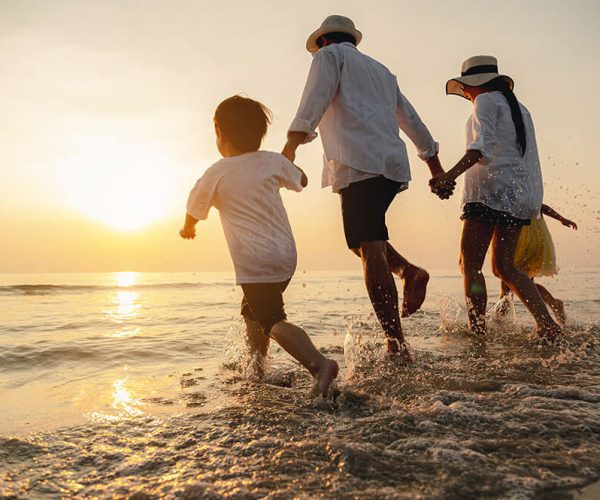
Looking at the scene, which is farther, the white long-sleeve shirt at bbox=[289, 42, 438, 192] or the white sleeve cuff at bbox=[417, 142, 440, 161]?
the white sleeve cuff at bbox=[417, 142, 440, 161]

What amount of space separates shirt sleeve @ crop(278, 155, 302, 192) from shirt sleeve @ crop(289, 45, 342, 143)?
250 mm

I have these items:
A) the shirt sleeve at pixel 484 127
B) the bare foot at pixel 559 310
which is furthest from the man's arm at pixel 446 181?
the bare foot at pixel 559 310

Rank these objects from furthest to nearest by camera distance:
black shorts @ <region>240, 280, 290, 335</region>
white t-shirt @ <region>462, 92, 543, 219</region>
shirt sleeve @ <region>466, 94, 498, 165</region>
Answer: white t-shirt @ <region>462, 92, 543, 219</region> < shirt sleeve @ <region>466, 94, 498, 165</region> < black shorts @ <region>240, 280, 290, 335</region>

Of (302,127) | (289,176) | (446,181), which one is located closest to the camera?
(289,176)

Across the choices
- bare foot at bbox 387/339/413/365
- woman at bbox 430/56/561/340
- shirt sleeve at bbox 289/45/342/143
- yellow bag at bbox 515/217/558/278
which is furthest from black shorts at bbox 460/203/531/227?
shirt sleeve at bbox 289/45/342/143

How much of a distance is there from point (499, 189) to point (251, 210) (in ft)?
7.34

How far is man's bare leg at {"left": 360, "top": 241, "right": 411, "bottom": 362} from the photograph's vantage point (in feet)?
10.0

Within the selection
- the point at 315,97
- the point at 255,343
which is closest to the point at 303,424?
the point at 255,343

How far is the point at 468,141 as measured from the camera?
154 inches

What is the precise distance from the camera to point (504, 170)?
3.84 metres

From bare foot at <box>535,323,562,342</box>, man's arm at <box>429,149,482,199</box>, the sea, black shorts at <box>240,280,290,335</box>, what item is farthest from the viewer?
bare foot at <box>535,323,562,342</box>

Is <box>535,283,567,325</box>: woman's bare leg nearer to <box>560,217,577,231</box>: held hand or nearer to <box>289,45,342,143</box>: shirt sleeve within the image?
<box>560,217,577,231</box>: held hand

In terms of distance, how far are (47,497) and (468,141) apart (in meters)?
3.69

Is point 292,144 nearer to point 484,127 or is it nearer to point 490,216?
point 484,127
